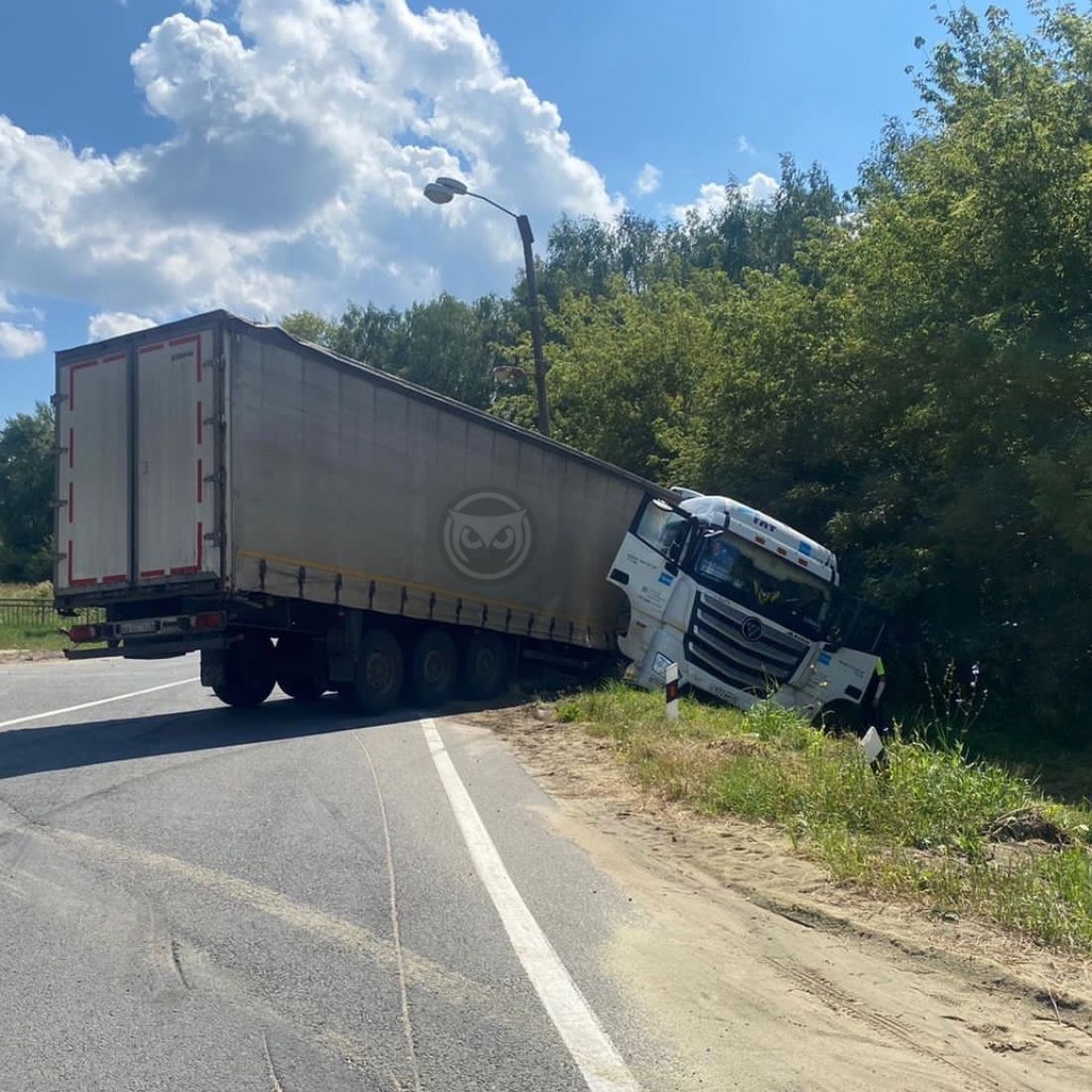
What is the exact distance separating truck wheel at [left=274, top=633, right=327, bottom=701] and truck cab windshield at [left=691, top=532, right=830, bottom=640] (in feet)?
17.4

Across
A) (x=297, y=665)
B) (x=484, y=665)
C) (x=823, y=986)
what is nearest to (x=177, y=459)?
(x=297, y=665)

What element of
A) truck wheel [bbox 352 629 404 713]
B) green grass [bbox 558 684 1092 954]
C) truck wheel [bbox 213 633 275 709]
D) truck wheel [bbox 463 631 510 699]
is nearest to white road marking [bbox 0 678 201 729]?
truck wheel [bbox 213 633 275 709]

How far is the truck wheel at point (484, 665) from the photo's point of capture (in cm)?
1652

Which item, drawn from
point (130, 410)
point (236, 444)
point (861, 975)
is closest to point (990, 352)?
point (236, 444)

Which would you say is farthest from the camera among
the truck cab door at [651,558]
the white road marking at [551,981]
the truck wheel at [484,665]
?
the truck wheel at [484,665]

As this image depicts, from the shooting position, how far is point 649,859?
7.18 meters

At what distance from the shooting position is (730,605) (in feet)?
53.7

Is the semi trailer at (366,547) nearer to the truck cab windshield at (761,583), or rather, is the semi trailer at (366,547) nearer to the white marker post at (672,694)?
the truck cab windshield at (761,583)

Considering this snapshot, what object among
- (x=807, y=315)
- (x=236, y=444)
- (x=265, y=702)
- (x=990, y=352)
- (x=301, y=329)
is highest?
(x=301, y=329)

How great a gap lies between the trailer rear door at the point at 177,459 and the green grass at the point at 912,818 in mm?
4964

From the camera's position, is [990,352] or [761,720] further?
[990,352]

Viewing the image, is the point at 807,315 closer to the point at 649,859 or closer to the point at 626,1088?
the point at 649,859

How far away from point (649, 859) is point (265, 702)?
994cm

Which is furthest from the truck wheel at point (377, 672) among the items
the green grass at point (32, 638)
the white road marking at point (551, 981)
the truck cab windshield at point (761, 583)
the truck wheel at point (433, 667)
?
the green grass at point (32, 638)
